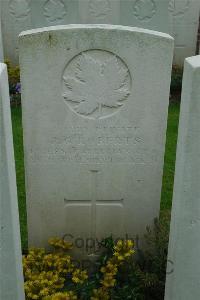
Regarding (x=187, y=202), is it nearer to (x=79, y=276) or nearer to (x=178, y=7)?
(x=79, y=276)

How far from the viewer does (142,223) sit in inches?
147

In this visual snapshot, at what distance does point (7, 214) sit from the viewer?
2264 mm

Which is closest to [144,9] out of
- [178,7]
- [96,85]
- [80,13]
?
[178,7]

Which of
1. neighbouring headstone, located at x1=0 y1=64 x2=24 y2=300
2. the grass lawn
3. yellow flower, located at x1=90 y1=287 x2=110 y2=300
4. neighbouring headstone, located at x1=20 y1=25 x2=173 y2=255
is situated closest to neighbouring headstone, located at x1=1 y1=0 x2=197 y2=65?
the grass lawn

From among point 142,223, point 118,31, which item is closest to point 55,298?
point 142,223

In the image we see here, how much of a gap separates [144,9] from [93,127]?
5505 millimetres

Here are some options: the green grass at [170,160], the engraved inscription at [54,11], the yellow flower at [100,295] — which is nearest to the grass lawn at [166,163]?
the green grass at [170,160]

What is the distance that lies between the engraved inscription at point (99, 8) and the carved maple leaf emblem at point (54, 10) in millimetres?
531

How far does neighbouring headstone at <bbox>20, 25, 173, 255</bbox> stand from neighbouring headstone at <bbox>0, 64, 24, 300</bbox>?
3.07 ft

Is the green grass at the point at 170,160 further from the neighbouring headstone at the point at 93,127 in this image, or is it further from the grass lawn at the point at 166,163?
the neighbouring headstone at the point at 93,127

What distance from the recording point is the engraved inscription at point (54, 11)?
7.95 m

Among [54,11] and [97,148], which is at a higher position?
[54,11]

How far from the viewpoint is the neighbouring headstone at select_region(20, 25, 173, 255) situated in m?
3.11

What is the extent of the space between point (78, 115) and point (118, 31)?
2.20ft
